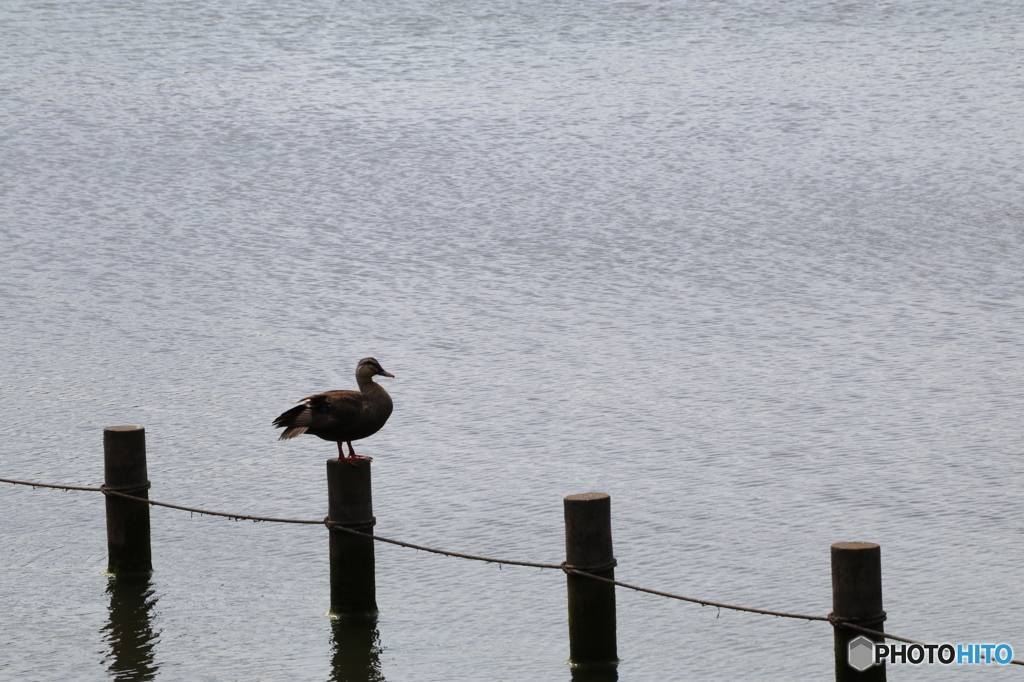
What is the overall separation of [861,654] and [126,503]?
4016 mm

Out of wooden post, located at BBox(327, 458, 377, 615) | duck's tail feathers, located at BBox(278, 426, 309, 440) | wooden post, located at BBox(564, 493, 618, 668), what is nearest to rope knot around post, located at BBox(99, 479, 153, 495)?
duck's tail feathers, located at BBox(278, 426, 309, 440)

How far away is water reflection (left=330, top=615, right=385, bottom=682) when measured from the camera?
7.16 meters

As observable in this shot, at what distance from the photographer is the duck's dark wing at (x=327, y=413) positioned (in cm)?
749

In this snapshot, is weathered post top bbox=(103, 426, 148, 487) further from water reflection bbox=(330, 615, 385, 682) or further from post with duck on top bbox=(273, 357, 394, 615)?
water reflection bbox=(330, 615, 385, 682)

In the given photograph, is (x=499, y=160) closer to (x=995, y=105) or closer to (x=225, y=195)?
(x=225, y=195)

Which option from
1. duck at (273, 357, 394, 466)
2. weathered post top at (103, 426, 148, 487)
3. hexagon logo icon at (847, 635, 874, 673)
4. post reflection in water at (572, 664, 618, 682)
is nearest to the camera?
hexagon logo icon at (847, 635, 874, 673)

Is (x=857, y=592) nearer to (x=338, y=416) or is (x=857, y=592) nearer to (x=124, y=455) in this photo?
(x=338, y=416)

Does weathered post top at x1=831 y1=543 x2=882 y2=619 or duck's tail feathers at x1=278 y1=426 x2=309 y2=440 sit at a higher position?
duck's tail feathers at x1=278 y1=426 x2=309 y2=440

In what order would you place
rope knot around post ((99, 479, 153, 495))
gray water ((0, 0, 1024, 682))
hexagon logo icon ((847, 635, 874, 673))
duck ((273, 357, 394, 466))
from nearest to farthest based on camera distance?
hexagon logo icon ((847, 635, 874, 673))
duck ((273, 357, 394, 466))
rope knot around post ((99, 479, 153, 495))
gray water ((0, 0, 1024, 682))

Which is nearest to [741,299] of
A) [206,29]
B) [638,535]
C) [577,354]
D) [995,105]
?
[577,354]

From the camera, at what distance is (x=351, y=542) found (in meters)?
7.55

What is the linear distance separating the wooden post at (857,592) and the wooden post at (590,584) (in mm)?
1107

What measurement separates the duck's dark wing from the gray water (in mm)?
1036

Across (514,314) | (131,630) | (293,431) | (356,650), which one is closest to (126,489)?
(131,630)
